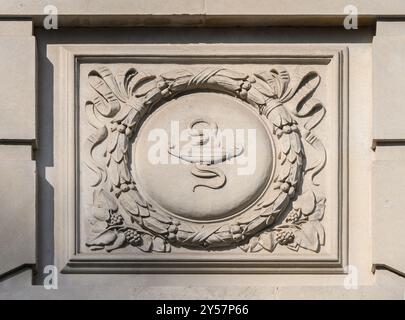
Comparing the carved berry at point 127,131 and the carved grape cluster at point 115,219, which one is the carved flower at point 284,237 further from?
the carved berry at point 127,131

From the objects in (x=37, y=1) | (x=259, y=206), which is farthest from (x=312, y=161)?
(x=37, y=1)

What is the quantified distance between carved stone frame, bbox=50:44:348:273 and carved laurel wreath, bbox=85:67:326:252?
0.32 feet

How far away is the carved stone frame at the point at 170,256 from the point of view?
769 centimetres

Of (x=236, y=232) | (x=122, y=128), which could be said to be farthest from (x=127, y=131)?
(x=236, y=232)

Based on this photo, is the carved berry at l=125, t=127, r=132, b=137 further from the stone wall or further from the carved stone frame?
the carved stone frame

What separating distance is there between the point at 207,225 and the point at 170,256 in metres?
0.33

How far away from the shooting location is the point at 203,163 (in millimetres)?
7695

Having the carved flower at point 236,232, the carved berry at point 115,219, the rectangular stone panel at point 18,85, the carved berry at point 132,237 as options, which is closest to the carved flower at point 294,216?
the carved flower at point 236,232

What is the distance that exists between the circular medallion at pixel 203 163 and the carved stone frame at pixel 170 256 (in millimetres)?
357

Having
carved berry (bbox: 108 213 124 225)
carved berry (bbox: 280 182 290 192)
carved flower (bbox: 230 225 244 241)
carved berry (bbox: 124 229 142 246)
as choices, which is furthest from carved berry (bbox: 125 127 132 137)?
carved berry (bbox: 280 182 290 192)

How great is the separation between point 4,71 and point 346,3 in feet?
7.85

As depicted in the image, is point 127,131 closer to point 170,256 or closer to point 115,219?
point 115,219

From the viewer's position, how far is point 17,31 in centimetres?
777
